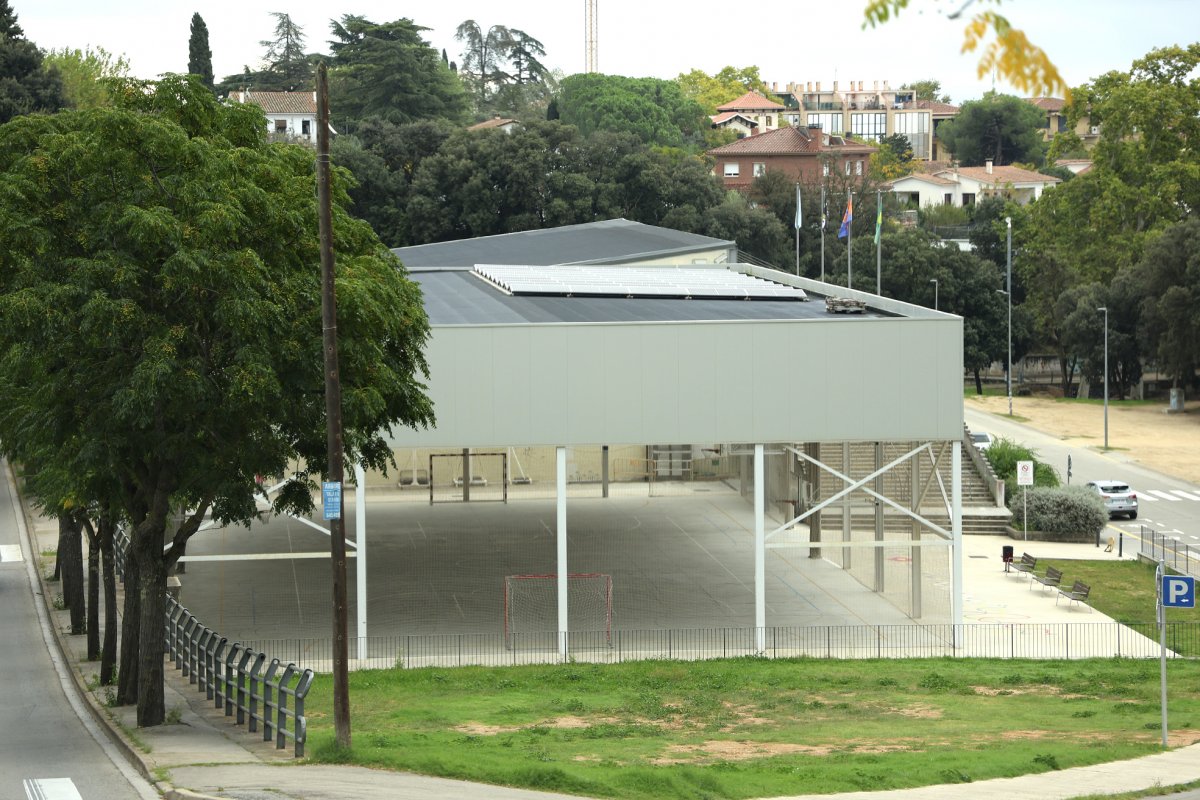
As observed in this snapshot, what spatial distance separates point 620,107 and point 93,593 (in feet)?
449

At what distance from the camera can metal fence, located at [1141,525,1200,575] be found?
160 feet

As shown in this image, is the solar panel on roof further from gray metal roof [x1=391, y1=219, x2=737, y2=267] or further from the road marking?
the road marking

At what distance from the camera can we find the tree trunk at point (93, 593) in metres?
31.2

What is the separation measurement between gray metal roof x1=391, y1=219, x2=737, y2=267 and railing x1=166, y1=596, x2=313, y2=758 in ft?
109

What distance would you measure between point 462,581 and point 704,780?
78.5 ft

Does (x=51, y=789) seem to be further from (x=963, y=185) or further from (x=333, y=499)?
(x=963, y=185)

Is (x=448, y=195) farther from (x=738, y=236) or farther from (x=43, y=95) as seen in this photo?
(x=43, y=95)

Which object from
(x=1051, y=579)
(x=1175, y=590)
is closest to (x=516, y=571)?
(x=1051, y=579)

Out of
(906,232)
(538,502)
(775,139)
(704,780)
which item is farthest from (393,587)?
(775,139)

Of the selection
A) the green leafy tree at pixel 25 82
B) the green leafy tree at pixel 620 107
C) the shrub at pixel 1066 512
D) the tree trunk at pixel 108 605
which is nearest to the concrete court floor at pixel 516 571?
the tree trunk at pixel 108 605

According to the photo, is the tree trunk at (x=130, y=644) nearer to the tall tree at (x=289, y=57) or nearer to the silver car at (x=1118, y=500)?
the silver car at (x=1118, y=500)

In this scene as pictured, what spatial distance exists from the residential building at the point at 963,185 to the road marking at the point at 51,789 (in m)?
152

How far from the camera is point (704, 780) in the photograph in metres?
20.9

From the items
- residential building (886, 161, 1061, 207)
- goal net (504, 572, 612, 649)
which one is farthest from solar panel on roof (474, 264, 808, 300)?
residential building (886, 161, 1061, 207)
